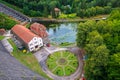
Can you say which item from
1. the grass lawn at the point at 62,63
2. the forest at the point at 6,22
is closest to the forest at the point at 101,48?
the grass lawn at the point at 62,63

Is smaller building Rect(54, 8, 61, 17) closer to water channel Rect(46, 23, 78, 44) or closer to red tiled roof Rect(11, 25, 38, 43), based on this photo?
water channel Rect(46, 23, 78, 44)

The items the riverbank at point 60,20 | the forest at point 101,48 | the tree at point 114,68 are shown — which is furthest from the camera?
the riverbank at point 60,20

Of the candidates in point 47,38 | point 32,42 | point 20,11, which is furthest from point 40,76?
point 20,11

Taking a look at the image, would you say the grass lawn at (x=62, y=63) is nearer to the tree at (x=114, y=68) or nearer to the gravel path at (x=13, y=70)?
the gravel path at (x=13, y=70)

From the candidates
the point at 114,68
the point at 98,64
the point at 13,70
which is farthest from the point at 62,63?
the point at 114,68

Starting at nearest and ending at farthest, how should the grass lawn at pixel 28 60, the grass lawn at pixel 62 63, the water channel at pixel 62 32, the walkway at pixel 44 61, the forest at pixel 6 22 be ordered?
the walkway at pixel 44 61, the grass lawn at pixel 62 63, the grass lawn at pixel 28 60, the water channel at pixel 62 32, the forest at pixel 6 22

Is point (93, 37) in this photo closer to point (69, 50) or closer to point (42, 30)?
point (69, 50)
